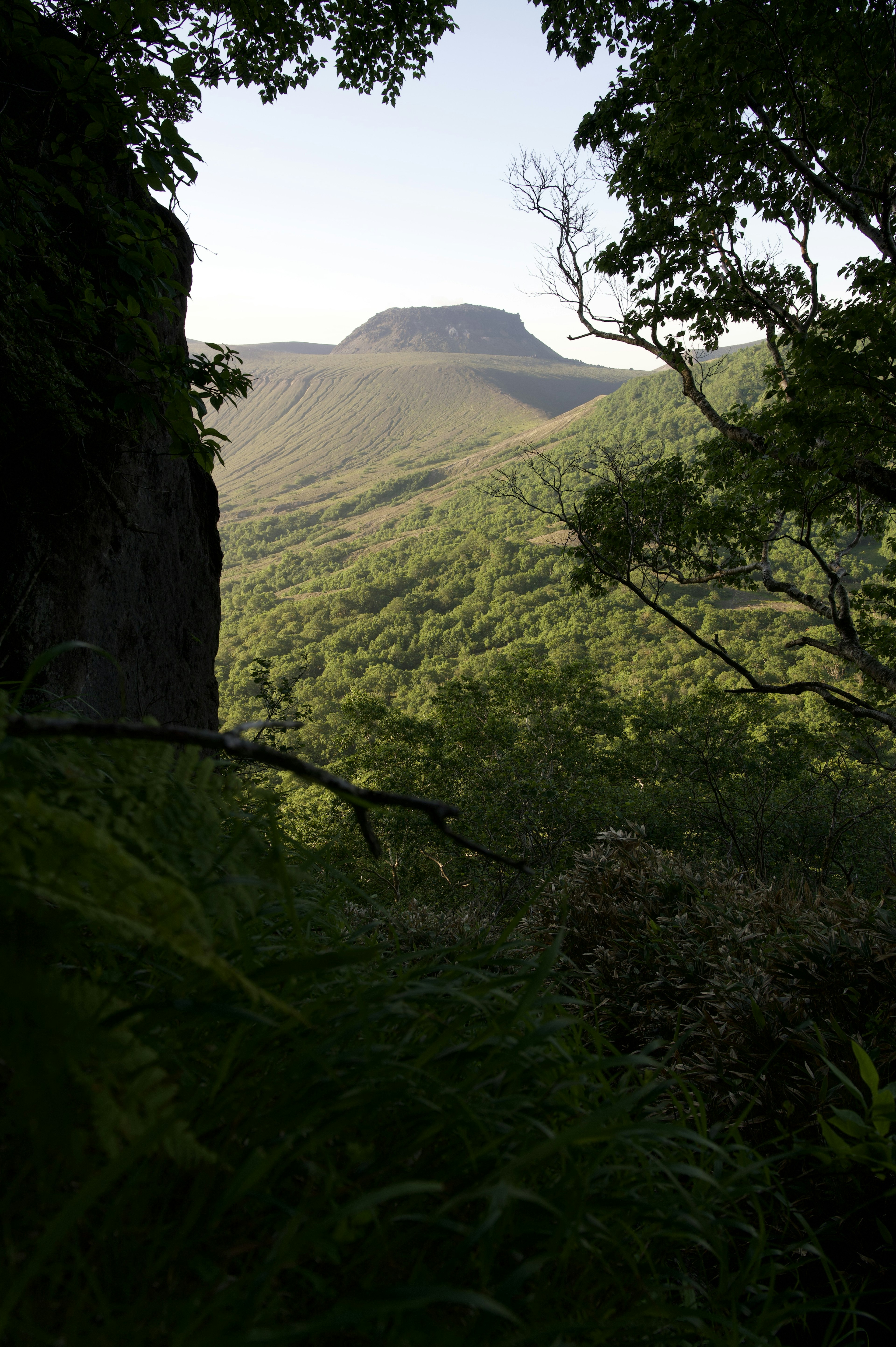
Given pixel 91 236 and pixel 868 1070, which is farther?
pixel 91 236

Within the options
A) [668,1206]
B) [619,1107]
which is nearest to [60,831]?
[619,1107]

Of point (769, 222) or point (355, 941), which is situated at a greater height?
point (769, 222)

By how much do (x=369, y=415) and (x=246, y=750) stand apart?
17541 centimetres

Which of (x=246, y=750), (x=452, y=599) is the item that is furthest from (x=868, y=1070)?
(x=452, y=599)

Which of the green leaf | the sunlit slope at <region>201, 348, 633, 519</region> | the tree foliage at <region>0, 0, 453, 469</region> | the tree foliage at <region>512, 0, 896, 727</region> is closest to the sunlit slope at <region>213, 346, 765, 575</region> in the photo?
the sunlit slope at <region>201, 348, 633, 519</region>

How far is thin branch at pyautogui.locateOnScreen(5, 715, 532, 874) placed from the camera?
66 centimetres

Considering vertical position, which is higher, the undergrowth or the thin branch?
the thin branch

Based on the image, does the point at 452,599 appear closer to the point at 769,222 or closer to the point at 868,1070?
the point at 769,222

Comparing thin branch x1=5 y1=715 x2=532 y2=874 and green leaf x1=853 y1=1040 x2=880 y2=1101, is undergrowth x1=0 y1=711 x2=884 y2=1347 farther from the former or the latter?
green leaf x1=853 y1=1040 x2=880 y2=1101

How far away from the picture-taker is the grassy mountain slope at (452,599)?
208ft

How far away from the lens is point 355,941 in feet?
4.81

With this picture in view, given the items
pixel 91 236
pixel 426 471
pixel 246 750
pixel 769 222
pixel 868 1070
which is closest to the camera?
pixel 246 750

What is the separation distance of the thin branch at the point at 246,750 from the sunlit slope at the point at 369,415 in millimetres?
140503

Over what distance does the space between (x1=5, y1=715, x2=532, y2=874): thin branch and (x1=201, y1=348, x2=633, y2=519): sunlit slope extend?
461 ft
